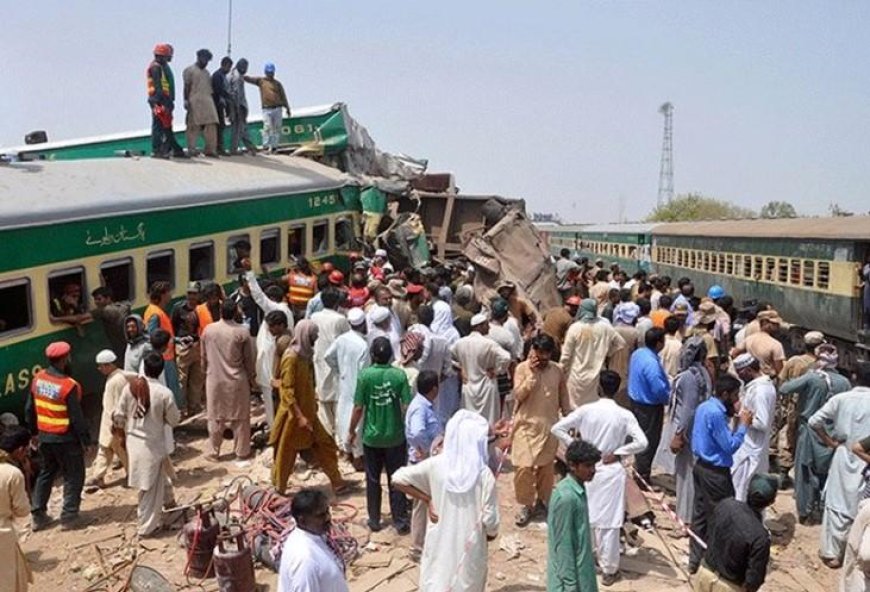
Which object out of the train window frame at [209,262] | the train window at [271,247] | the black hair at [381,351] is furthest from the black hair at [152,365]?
the train window at [271,247]

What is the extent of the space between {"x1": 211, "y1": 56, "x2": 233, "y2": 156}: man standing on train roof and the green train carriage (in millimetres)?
879

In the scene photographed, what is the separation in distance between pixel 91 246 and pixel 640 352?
19.6ft

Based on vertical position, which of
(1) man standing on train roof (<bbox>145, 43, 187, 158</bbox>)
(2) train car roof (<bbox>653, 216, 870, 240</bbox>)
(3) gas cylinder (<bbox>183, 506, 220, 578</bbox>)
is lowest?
(3) gas cylinder (<bbox>183, 506, 220, 578</bbox>)

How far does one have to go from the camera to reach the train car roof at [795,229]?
14236 millimetres

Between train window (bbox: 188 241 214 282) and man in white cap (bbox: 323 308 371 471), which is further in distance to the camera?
train window (bbox: 188 241 214 282)

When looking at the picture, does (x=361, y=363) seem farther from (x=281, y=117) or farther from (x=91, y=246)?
(x=281, y=117)

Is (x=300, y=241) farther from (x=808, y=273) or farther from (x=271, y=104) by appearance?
(x=808, y=273)

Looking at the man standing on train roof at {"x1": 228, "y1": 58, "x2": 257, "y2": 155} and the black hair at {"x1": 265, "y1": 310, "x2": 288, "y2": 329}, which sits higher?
the man standing on train roof at {"x1": 228, "y1": 58, "x2": 257, "y2": 155}

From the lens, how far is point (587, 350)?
321 inches

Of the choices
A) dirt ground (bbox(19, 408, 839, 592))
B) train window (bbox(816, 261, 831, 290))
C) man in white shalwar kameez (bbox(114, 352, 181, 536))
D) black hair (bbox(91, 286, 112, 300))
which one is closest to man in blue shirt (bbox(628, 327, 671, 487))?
dirt ground (bbox(19, 408, 839, 592))

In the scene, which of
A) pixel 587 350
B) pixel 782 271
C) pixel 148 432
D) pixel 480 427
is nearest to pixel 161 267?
pixel 148 432

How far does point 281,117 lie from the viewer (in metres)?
16.8

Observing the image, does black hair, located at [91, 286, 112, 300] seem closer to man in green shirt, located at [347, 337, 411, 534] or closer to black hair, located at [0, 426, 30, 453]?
black hair, located at [0, 426, 30, 453]

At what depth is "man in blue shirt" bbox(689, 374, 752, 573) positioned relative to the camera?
20.5 ft
